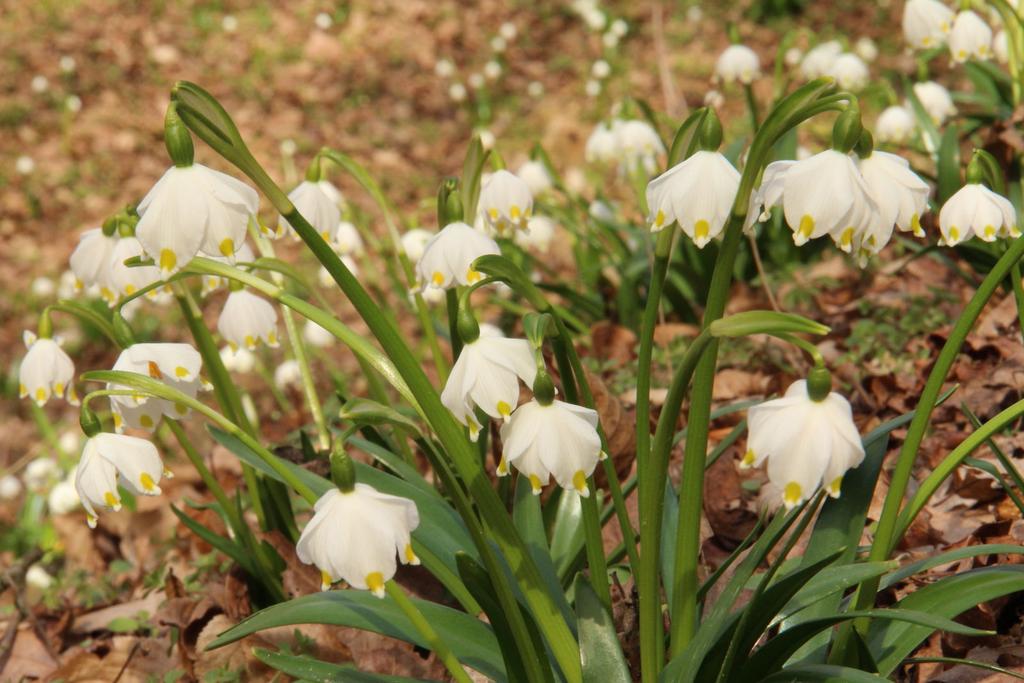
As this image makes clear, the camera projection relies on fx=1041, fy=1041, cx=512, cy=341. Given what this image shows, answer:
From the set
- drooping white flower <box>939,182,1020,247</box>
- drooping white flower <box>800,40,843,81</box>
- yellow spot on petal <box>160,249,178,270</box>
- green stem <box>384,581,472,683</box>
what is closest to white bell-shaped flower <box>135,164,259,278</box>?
yellow spot on petal <box>160,249,178,270</box>

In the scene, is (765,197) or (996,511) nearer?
(765,197)

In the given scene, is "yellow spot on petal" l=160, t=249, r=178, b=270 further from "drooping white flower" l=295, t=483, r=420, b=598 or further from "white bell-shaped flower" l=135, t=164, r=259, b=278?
"drooping white flower" l=295, t=483, r=420, b=598

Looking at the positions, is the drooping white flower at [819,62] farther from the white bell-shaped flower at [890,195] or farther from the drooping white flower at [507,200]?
the white bell-shaped flower at [890,195]

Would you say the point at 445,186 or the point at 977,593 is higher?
the point at 445,186

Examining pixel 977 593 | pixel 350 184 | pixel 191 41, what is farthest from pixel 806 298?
pixel 191 41

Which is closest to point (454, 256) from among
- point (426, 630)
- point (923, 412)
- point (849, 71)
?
point (426, 630)

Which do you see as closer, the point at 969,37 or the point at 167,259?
the point at 167,259

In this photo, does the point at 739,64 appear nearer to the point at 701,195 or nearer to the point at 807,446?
the point at 701,195

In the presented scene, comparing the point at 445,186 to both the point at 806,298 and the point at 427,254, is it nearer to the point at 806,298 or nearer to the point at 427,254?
the point at 427,254
